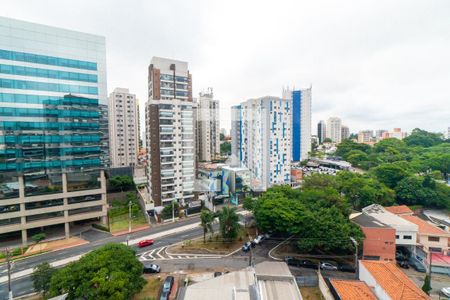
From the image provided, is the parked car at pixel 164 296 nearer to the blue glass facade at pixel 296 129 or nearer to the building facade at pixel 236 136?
the building facade at pixel 236 136

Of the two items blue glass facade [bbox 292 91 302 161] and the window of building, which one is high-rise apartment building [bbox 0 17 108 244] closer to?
the window of building

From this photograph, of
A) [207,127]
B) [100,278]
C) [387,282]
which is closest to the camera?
[100,278]

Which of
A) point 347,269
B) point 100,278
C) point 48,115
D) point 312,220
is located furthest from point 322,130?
point 100,278

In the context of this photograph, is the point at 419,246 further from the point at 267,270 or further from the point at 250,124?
the point at 250,124

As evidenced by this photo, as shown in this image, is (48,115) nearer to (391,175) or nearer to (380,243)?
(380,243)

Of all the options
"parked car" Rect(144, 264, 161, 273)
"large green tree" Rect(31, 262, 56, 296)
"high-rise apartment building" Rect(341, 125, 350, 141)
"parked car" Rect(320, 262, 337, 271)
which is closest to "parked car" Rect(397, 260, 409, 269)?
"parked car" Rect(320, 262, 337, 271)

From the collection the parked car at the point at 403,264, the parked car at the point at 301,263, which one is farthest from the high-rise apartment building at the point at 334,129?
the parked car at the point at 301,263

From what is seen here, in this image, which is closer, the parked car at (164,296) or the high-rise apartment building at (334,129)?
the parked car at (164,296)
